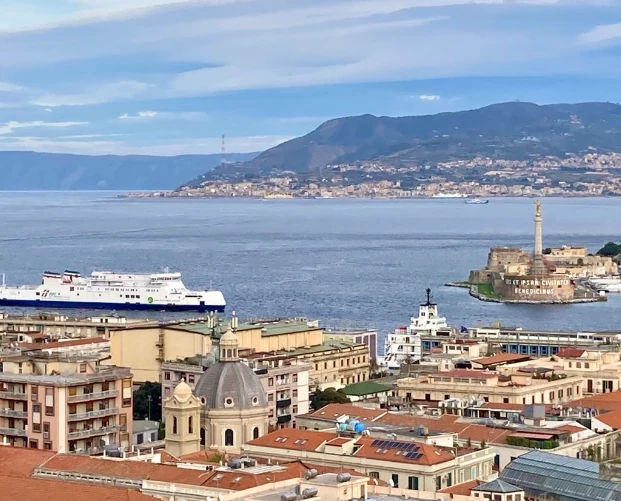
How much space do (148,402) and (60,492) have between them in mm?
18990

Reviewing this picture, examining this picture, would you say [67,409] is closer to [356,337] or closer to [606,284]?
[356,337]

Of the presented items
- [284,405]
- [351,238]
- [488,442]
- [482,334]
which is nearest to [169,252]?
[351,238]

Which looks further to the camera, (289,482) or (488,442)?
(488,442)

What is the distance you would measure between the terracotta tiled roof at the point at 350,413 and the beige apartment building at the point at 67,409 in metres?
4.19

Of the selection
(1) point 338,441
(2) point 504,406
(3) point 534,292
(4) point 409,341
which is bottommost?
(3) point 534,292

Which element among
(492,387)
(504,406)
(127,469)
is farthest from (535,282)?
(127,469)

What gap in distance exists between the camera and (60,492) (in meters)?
22.3

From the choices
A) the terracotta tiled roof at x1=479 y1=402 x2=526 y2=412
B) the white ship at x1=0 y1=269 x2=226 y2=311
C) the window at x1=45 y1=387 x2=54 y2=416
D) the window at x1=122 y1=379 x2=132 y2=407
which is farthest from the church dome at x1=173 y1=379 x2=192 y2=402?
the white ship at x1=0 y1=269 x2=226 y2=311

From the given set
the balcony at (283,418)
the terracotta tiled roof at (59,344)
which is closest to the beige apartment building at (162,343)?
the terracotta tiled roof at (59,344)

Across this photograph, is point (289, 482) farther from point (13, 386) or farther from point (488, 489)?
point (13, 386)

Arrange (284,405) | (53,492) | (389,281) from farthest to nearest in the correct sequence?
(389,281) → (284,405) → (53,492)

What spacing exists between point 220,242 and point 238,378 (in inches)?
5229

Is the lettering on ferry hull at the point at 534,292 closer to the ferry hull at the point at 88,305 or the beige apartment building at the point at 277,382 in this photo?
the ferry hull at the point at 88,305

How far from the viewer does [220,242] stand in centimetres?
16500
